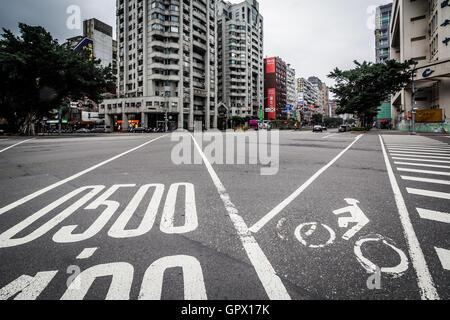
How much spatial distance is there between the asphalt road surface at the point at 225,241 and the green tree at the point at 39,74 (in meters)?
27.1

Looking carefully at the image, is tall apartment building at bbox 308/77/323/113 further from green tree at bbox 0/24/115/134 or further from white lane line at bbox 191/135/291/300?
white lane line at bbox 191/135/291/300

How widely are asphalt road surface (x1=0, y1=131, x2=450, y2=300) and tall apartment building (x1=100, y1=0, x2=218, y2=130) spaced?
53.9m

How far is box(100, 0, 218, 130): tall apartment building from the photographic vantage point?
5869cm

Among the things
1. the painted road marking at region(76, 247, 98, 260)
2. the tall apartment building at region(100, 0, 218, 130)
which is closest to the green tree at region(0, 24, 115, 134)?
the tall apartment building at region(100, 0, 218, 130)

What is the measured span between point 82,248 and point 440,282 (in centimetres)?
325

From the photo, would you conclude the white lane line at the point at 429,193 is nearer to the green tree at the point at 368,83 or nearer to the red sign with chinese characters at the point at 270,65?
the green tree at the point at 368,83

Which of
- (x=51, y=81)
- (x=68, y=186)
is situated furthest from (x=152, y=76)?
(x=68, y=186)

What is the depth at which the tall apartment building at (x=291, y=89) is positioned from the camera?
128350 millimetres

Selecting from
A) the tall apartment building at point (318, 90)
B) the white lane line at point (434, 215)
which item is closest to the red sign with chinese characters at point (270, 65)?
the tall apartment building at point (318, 90)

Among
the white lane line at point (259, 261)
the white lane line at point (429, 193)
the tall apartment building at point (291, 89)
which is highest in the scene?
the tall apartment building at point (291, 89)

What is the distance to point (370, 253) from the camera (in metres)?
2.36

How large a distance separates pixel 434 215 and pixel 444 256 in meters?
1.29

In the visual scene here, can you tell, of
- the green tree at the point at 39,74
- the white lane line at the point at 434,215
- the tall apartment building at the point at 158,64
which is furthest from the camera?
the tall apartment building at the point at 158,64

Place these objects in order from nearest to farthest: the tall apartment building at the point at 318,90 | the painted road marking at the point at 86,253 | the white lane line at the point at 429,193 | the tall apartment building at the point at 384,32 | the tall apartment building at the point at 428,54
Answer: the painted road marking at the point at 86,253
the white lane line at the point at 429,193
the tall apartment building at the point at 428,54
the tall apartment building at the point at 384,32
the tall apartment building at the point at 318,90
